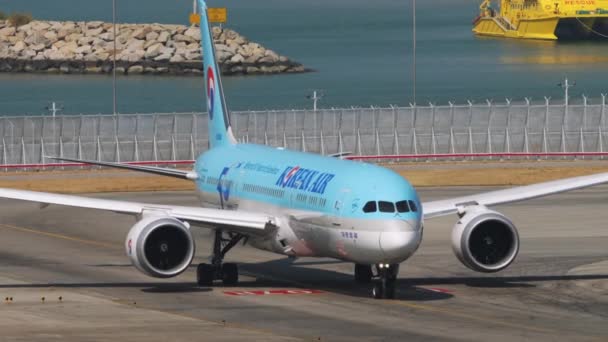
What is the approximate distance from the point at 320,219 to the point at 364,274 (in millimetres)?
4493

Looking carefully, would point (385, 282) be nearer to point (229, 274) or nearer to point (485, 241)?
point (485, 241)

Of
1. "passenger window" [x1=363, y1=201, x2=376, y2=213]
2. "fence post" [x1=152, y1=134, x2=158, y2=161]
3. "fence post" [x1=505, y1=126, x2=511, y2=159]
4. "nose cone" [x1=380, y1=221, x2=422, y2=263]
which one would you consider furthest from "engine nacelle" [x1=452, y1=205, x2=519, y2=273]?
"fence post" [x1=505, y1=126, x2=511, y2=159]

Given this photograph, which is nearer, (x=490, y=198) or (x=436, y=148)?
(x=490, y=198)

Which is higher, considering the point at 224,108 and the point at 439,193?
the point at 224,108

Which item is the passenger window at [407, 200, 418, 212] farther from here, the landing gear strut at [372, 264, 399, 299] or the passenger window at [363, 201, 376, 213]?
the landing gear strut at [372, 264, 399, 299]

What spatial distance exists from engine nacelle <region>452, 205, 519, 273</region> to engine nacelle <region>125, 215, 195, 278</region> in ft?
26.0

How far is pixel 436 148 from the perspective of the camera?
97312 mm

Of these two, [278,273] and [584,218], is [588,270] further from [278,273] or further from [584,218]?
[584,218]

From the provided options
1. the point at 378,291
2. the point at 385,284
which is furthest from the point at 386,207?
the point at 378,291

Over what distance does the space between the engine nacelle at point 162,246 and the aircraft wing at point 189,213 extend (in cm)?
117

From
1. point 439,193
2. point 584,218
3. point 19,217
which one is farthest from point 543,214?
point 19,217

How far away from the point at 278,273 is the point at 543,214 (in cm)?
2182

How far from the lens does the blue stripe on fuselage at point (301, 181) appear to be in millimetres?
42156

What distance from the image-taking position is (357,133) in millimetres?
96875
